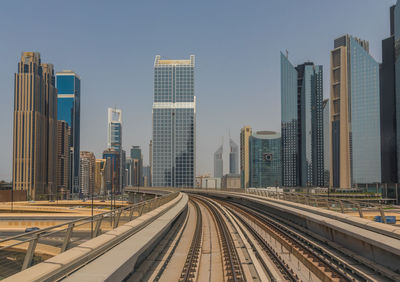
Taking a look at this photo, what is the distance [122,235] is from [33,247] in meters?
5.65

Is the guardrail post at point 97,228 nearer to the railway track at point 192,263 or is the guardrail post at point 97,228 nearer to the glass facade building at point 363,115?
the railway track at point 192,263

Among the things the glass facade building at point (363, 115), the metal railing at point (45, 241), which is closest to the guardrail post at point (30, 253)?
the metal railing at point (45, 241)

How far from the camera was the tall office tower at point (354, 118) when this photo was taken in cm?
15325

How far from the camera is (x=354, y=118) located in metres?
159

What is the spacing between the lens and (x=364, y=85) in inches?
6309

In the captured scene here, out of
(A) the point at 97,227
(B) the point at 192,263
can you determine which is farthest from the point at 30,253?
(B) the point at 192,263

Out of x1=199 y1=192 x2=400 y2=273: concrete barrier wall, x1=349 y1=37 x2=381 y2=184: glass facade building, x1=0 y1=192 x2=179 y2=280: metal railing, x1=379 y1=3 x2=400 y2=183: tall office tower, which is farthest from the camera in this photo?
x1=379 y1=3 x2=400 y2=183: tall office tower

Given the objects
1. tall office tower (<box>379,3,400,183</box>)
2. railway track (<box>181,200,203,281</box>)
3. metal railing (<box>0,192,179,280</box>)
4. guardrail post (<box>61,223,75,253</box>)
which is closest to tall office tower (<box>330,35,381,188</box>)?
tall office tower (<box>379,3,400,183</box>)

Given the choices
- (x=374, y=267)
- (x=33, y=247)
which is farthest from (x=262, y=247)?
(x=33, y=247)

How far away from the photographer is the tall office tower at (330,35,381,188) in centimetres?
15325

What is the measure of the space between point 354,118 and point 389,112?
33.7 m

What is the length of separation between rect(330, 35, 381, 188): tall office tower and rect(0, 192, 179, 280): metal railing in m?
154

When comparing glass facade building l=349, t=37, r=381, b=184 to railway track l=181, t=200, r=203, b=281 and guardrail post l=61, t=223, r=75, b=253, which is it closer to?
railway track l=181, t=200, r=203, b=281

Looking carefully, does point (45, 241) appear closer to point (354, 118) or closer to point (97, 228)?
point (97, 228)
